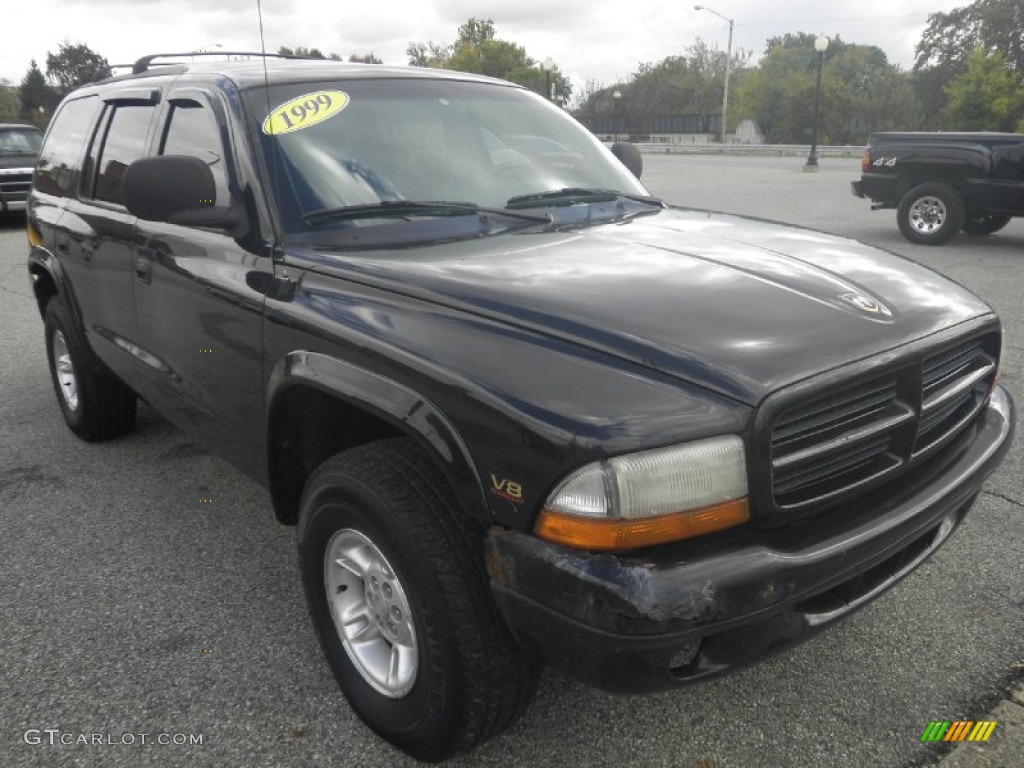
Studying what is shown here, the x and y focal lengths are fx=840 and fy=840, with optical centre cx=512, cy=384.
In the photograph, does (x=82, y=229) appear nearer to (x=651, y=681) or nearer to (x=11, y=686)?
(x=11, y=686)

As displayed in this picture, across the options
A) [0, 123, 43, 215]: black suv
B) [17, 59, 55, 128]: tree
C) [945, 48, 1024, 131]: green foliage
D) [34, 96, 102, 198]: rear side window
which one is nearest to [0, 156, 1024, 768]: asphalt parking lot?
[34, 96, 102, 198]: rear side window

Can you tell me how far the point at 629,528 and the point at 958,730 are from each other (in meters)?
1.36

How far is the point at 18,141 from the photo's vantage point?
614 inches

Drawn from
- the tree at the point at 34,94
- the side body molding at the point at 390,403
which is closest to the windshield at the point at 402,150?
the side body molding at the point at 390,403

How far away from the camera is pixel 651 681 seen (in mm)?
1792

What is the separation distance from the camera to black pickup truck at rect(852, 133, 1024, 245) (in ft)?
31.8

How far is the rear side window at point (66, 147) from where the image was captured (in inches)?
159

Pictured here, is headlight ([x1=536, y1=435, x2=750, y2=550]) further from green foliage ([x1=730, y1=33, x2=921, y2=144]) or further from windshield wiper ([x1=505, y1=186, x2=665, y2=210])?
green foliage ([x1=730, y1=33, x2=921, y2=144])

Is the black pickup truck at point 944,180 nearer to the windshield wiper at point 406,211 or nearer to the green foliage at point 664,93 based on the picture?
the windshield wiper at point 406,211

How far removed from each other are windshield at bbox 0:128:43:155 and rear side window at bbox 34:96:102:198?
41.9 ft

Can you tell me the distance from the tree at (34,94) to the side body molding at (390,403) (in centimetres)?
6049

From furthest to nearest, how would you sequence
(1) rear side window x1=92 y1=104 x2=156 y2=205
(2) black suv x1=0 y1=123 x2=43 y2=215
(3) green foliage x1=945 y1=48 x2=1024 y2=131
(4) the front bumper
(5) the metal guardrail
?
(3) green foliage x1=945 y1=48 x2=1024 y2=131 < (5) the metal guardrail < (2) black suv x1=0 y1=123 x2=43 y2=215 < (1) rear side window x1=92 y1=104 x2=156 y2=205 < (4) the front bumper

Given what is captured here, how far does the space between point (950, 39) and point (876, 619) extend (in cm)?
6474

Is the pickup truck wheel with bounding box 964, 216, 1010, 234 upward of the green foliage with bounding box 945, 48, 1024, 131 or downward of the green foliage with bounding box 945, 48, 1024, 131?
downward
